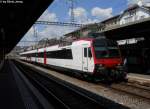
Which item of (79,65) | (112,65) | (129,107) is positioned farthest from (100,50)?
(129,107)

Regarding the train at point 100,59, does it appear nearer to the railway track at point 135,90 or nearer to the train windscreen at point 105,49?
the train windscreen at point 105,49

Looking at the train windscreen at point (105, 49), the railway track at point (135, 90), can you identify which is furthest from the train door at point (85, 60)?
the railway track at point (135, 90)

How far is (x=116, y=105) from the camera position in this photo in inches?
457

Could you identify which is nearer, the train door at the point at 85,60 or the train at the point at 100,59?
the train at the point at 100,59

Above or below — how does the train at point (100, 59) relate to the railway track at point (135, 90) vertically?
above

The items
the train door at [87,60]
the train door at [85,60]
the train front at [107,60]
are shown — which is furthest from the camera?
the train door at [85,60]

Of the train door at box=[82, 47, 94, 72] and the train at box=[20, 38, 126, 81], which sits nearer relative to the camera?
the train at box=[20, 38, 126, 81]

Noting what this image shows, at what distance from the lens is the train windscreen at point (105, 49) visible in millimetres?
18233

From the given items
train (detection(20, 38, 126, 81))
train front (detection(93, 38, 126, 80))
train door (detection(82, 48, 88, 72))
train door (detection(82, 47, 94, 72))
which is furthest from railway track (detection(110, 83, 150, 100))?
train door (detection(82, 48, 88, 72))

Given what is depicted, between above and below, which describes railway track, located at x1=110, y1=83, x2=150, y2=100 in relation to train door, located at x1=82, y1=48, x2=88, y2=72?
below

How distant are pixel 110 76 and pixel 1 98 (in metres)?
6.93

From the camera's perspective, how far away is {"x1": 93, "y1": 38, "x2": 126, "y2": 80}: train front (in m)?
17.8

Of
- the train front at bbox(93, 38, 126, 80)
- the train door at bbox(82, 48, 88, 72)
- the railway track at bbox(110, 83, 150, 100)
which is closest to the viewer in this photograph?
the railway track at bbox(110, 83, 150, 100)

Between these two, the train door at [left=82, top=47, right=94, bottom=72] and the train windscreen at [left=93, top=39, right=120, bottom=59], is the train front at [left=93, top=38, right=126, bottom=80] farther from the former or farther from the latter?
the train door at [left=82, top=47, right=94, bottom=72]
